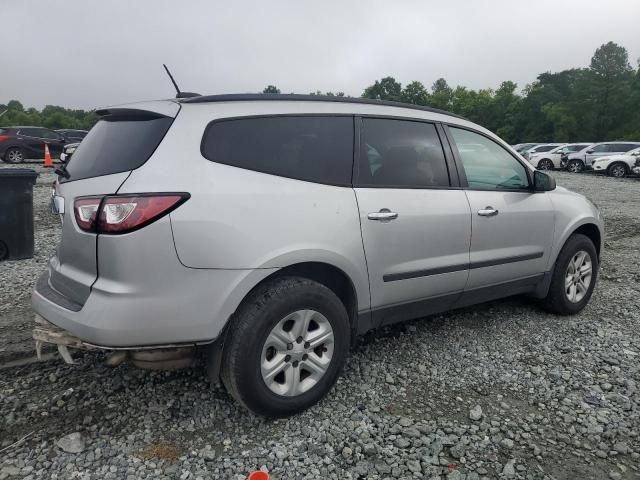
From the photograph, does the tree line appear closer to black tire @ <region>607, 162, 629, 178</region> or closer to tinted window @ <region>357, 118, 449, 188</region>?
black tire @ <region>607, 162, 629, 178</region>

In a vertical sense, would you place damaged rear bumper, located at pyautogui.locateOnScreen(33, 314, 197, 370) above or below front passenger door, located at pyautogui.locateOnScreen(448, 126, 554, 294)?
below

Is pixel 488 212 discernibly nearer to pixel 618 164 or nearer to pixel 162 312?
pixel 162 312

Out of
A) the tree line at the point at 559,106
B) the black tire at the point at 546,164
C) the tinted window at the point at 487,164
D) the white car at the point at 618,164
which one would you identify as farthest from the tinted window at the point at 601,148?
the tinted window at the point at 487,164

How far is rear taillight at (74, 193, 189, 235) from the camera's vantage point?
233 centimetres

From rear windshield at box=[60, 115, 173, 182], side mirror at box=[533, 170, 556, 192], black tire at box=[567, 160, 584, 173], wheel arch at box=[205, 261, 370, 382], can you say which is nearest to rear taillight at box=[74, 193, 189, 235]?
rear windshield at box=[60, 115, 173, 182]

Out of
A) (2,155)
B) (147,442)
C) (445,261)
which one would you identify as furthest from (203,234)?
(2,155)

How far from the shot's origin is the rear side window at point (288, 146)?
2.65m

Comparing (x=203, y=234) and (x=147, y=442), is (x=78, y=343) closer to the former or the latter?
(x=147, y=442)

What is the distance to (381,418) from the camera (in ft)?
9.48

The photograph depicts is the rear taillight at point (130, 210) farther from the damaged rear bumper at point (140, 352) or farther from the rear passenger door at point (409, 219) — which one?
the rear passenger door at point (409, 219)

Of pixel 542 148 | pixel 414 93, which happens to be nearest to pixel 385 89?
pixel 414 93

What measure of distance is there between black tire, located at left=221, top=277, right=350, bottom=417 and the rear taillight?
631 millimetres

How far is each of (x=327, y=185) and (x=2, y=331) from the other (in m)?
2.93

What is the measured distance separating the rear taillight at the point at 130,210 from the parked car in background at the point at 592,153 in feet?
81.5
